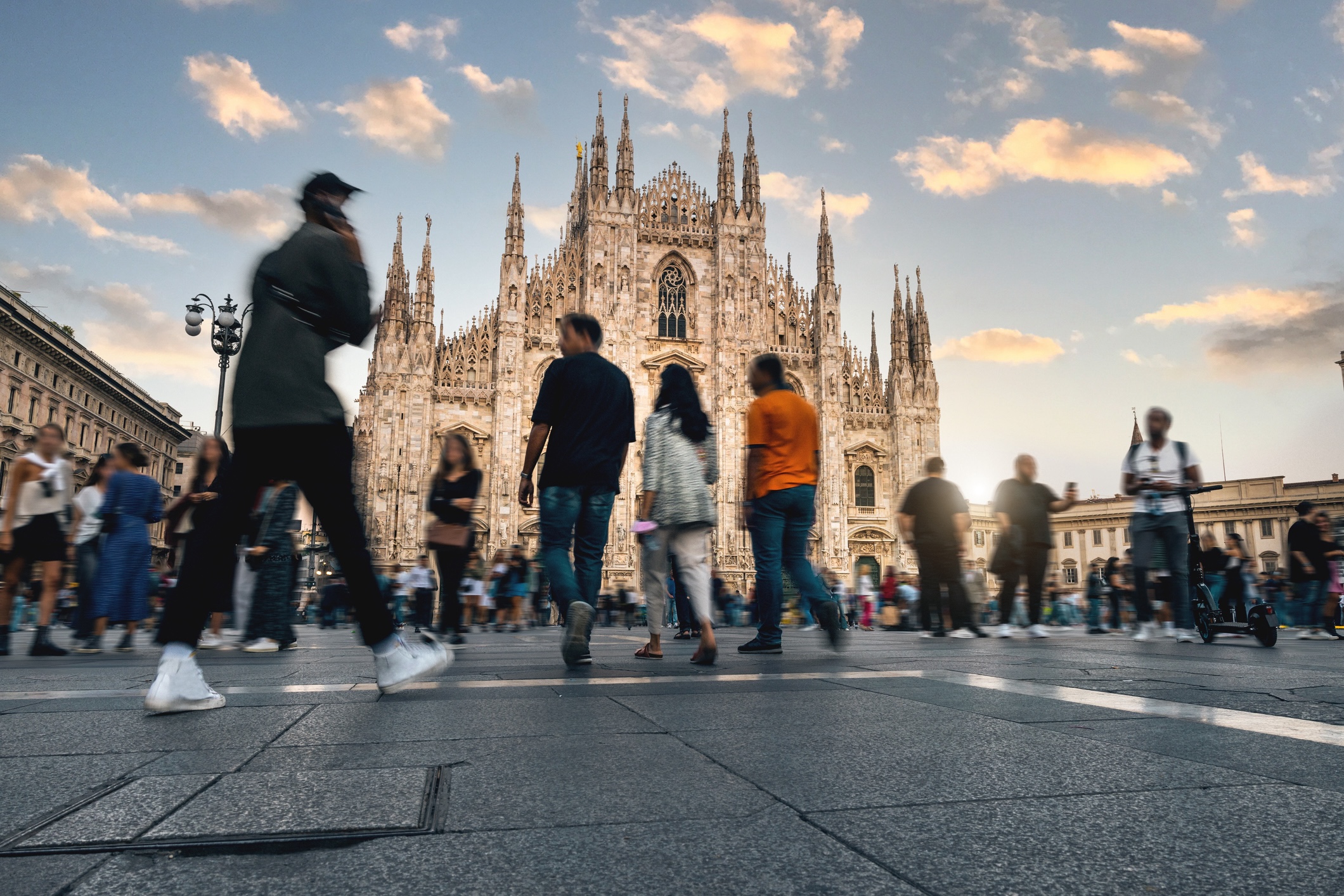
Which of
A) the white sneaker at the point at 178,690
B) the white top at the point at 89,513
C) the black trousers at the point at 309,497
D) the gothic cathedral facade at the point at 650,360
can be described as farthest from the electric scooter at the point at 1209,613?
the gothic cathedral facade at the point at 650,360

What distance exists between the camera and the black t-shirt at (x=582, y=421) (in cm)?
450

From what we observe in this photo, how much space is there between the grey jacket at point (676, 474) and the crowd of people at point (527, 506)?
0.04 ft

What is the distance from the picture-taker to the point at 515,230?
3150 centimetres

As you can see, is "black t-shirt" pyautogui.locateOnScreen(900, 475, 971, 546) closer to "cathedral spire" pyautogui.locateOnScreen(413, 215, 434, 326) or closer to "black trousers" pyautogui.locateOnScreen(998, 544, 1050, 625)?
"black trousers" pyautogui.locateOnScreen(998, 544, 1050, 625)

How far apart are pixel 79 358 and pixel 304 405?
133 feet

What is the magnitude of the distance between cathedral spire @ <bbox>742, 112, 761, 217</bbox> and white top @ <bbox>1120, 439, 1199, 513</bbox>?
28671 mm

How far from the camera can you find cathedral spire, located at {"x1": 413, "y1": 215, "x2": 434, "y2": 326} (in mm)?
30484

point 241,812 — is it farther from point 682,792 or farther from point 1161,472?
point 1161,472

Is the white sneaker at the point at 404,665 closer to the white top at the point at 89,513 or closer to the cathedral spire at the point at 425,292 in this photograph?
the white top at the point at 89,513

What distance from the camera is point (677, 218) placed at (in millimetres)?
34094

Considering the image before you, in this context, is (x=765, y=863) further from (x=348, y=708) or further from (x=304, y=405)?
(x=304, y=405)

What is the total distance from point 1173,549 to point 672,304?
2777 cm

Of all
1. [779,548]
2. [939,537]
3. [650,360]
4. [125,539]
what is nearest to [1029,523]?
[939,537]

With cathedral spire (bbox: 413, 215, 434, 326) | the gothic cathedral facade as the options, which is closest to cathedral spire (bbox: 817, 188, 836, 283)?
the gothic cathedral facade
